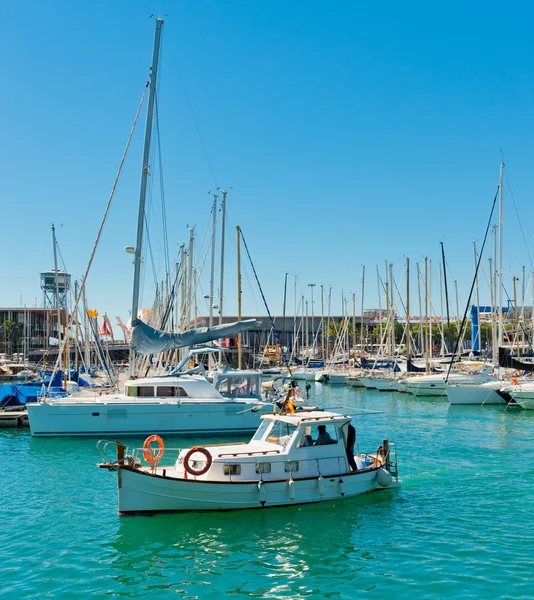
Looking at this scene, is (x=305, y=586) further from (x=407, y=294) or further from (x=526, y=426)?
(x=407, y=294)

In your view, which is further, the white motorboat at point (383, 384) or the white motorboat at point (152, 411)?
the white motorboat at point (383, 384)

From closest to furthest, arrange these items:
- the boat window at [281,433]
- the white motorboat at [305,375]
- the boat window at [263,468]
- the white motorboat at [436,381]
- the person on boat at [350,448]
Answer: the boat window at [263,468] → the boat window at [281,433] → the person on boat at [350,448] → the white motorboat at [436,381] → the white motorboat at [305,375]

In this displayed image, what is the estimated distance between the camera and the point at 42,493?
862 inches

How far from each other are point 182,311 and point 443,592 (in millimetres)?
38103

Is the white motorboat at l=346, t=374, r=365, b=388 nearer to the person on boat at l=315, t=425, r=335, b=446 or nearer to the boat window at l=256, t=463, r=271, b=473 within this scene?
the person on boat at l=315, t=425, r=335, b=446

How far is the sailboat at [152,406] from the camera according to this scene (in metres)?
30.4

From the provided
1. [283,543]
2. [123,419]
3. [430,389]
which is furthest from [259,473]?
[430,389]

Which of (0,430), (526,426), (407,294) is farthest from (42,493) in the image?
(407,294)

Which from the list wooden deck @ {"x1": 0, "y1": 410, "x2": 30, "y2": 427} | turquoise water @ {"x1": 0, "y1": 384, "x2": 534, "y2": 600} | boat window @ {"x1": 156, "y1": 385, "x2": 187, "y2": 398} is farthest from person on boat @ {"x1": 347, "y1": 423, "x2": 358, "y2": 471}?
wooden deck @ {"x1": 0, "y1": 410, "x2": 30, "y2": 427}

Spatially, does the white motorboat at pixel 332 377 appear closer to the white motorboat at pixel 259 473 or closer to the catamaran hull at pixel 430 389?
the catamaran hull at pixel 430 389

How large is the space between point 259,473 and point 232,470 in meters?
0.79

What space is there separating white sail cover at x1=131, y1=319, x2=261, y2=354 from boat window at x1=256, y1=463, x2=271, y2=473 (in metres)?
12.9

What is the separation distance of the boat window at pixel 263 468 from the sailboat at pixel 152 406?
12.7 m

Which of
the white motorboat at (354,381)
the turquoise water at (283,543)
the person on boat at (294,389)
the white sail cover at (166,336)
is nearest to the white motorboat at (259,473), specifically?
the turquoise water at (283,543)
